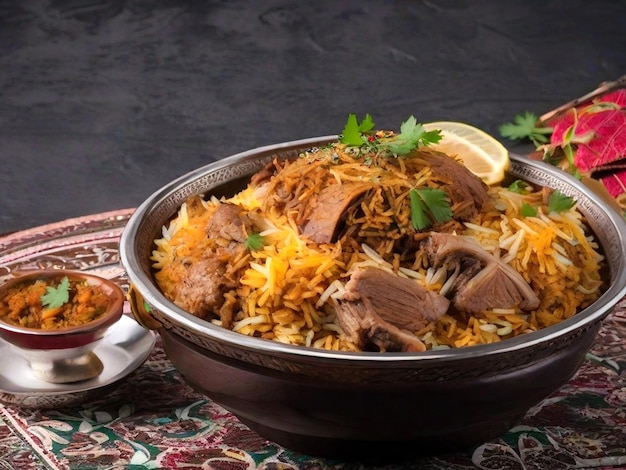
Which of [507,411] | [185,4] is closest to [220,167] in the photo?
[507,411]

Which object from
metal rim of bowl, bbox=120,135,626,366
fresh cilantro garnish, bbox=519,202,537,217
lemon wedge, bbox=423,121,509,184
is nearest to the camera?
metal rim of bowl, bbox=120,135,626,366

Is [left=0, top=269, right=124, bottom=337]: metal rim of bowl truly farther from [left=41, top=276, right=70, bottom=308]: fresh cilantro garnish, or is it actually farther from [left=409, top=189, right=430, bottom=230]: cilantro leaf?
[left=409, top=189, right=430, bottom=230]: cilantro leaf

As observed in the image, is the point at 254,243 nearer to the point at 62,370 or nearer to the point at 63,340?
the point at 63,340

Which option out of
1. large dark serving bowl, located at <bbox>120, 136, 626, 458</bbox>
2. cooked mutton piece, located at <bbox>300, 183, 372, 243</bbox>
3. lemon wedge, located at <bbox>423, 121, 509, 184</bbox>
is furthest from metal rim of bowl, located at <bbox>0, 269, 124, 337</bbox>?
lemon wedge, located at <bbox>423, 121, 509, 184</bbox>

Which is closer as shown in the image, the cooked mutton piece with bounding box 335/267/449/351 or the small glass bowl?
the cooked mutton piece with bounding box 335/267/449/351

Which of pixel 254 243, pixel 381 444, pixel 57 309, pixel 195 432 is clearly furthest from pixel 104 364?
pixel 381 444

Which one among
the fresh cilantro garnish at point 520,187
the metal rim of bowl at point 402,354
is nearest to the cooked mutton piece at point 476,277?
the metal rim of bowl at point 402,354
